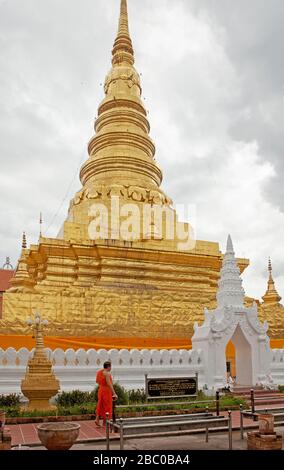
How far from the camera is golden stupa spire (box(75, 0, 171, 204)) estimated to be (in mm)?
21734

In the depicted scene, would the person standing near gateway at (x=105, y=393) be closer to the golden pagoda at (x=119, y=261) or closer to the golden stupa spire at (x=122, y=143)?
the golden pagoda at (x=119, y=261)

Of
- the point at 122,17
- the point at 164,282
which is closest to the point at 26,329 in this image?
the point at 164,282

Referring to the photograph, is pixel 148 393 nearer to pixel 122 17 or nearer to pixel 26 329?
pixel 26 329

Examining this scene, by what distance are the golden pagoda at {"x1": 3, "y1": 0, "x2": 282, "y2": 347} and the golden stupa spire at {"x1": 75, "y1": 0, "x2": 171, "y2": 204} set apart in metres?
0.05

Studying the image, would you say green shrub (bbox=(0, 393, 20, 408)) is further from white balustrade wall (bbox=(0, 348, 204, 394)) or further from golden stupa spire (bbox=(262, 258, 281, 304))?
golden stupa spire (bbox=(262, 258, 281, 304))

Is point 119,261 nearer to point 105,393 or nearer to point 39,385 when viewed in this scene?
point 39,385

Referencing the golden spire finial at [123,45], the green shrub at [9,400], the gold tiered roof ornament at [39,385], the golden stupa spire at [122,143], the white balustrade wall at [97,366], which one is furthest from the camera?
the golden spire finial at [123,45]

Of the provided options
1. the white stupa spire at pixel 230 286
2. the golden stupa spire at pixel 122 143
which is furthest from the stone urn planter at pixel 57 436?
the golden stupa spire at pixel 122 143

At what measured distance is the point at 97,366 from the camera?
12.6m

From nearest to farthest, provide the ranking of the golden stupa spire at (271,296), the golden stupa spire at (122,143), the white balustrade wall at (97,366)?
the white balustrade wall at (97,366)
the golden stupa spire at (122,143)
the golden stupa spire at (271,296)

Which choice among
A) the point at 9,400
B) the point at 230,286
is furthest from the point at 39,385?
the point at 230,286

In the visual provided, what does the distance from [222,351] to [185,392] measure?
8.93ft

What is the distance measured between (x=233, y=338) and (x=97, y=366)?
454 centimetres

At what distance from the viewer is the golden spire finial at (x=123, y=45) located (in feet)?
86.9
